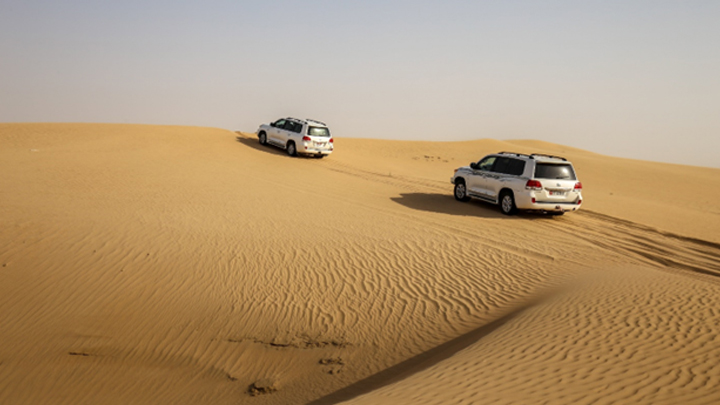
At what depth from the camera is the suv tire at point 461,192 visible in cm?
1689

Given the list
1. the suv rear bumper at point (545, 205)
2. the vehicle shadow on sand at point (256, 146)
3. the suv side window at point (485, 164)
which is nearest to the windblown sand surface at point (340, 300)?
the suv rear bumper at point (545, 205)

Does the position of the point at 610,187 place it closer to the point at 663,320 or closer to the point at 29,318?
the point at 663,320

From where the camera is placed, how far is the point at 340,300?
902 cm

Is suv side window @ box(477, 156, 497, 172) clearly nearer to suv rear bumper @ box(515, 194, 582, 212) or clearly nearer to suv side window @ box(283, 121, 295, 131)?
suv rear bumper @ box(515, 194, 582, 212)

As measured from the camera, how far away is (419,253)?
1109 cm

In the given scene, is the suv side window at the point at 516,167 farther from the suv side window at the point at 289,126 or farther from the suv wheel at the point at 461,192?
the suv side window at the point at 289,126

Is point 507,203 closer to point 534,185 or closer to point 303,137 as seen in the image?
point 534,185

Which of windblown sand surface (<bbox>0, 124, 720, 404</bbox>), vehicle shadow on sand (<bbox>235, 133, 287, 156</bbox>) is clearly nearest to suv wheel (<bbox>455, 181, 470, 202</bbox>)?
windblown sand surface (<bbox>0, 124, 720, 404</bbox>)

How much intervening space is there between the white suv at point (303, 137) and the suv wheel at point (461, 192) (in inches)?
355

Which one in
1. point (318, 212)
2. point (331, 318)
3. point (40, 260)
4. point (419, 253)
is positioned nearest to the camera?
point (331, 318)

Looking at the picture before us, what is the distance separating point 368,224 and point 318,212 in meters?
1.90

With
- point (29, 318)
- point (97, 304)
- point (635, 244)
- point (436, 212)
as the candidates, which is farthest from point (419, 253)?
point (29, 318)

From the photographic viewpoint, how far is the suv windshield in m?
23.8

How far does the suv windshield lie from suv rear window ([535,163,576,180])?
12.4 meters
